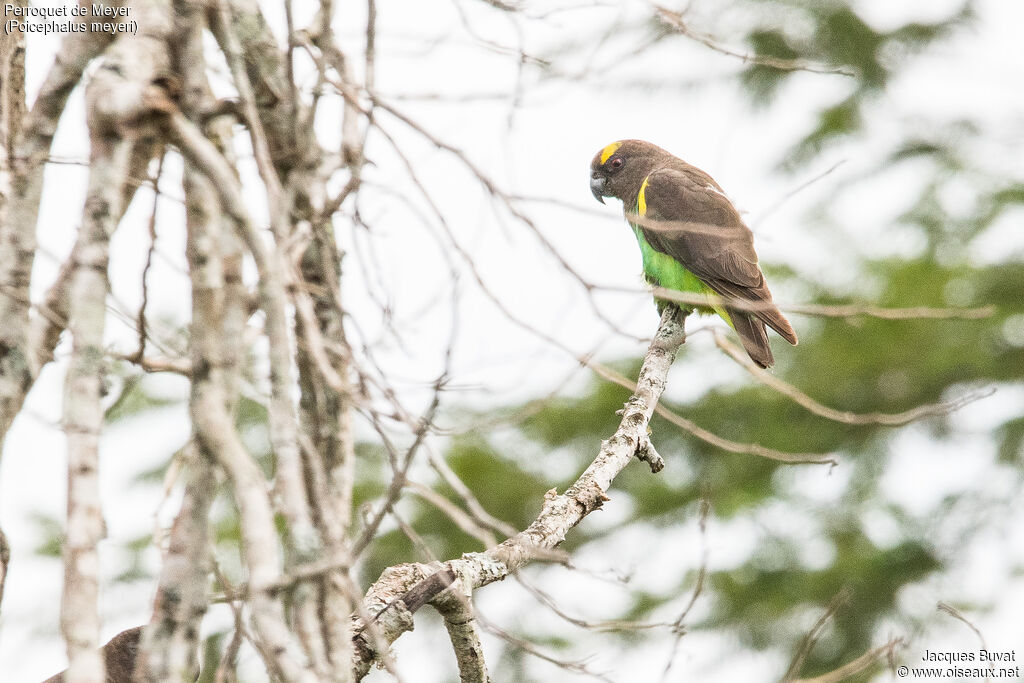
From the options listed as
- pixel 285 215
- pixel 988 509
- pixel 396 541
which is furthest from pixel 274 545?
pixel 988 509

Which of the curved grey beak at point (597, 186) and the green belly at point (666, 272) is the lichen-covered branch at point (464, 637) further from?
the curved grey beak at point (597, 186)

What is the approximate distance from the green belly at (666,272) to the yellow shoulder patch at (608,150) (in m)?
1.04

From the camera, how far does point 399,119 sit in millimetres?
2229

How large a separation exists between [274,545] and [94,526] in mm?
309

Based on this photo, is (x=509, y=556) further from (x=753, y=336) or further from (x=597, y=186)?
(x=597, y=186)

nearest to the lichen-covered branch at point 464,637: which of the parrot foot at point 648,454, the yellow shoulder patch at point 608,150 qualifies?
the parrot foot at point 648,454

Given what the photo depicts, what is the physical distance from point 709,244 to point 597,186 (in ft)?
5.28

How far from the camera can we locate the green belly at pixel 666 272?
6.16 meters

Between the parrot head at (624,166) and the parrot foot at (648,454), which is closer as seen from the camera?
the parrot foot at (648,454)

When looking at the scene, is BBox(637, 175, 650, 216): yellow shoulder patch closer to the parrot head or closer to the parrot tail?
the parrot head

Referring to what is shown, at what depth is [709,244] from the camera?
5.98 metres

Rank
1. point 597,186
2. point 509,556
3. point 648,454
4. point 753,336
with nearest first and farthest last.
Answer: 1. point 509,556
2. point 648,454
3. point 753,336
4. point 597,186

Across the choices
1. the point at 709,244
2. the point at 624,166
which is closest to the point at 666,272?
the point at 709,244

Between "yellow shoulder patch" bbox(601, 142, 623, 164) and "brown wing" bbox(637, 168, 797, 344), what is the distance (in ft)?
2.65
